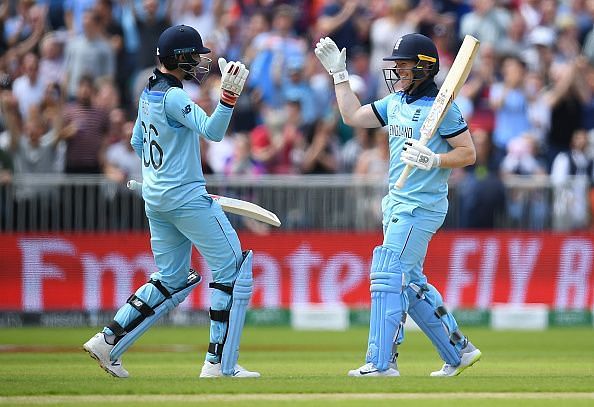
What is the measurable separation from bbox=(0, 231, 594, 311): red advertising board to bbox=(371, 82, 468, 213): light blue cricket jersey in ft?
24.1

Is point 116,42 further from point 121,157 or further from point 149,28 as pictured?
point 121,157

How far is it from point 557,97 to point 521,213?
1973 millimetres

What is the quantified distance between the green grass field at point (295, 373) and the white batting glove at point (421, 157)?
55.2 inches

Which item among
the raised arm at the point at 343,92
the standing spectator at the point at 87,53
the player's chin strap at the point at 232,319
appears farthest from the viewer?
the standing spectator at the point at 87,53

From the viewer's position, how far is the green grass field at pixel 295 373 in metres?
8.04

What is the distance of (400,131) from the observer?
31.2 ft

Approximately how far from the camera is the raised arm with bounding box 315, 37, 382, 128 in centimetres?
982

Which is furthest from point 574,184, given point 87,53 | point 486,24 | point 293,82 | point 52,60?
point 52,60

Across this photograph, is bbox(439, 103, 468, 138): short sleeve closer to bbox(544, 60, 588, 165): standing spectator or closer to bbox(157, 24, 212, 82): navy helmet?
bbox(157, 24, 212, 82): navy helmet

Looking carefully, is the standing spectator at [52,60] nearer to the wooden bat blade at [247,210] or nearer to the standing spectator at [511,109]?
the standing spectator at [511,109]

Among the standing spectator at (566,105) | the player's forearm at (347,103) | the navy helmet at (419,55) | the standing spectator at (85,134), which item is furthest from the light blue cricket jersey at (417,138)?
the standing spectator at (566,105)

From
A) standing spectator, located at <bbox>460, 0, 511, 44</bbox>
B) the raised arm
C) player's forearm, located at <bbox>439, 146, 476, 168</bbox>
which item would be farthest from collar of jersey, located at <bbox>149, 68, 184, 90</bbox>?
standing spectator, located at <bbox>460, 0, 511, 44</bbox>

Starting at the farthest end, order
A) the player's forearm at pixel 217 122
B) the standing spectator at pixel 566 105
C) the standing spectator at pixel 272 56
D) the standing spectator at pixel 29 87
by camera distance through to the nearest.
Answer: the standing spectator at pixel 272 56 < the standing spectator at pixel 566 105 < the standing spectator at pixel 29 87 < the player's forearm at pixel 217 122

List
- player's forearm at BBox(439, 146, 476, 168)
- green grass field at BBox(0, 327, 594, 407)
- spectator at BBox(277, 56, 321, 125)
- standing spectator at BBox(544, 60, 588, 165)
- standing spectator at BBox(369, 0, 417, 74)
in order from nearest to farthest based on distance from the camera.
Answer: green grass field at BBox(0, 327, 594, 407) < player's forearm at BBox(439, 146, 476, 168) < spectator at BBox(277, 56, 321, 125) < standing spectator at BBox(544, 60, 588, 165) < standing spectator at BBox(369, 0, 417, 74)
